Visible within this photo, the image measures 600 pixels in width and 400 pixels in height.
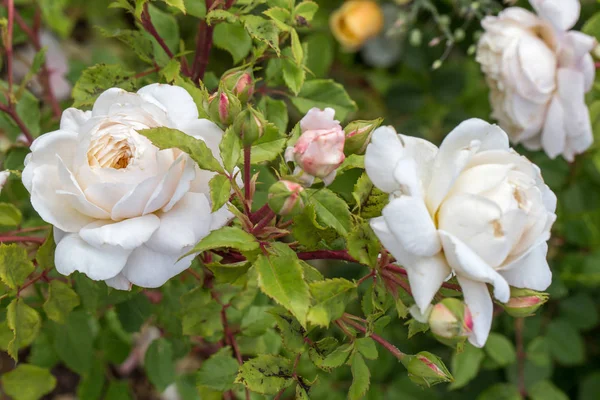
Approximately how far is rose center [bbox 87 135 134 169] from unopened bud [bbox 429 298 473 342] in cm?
34

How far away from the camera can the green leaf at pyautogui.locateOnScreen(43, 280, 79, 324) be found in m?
0.82

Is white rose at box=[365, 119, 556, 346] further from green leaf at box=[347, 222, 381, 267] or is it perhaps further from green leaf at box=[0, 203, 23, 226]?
green leaf at box=[0, 203, 23, 226]

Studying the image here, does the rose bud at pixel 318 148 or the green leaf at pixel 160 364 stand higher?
the rose bud at pixel 318 148

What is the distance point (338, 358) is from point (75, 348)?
577mm

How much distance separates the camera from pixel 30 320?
0.76 m

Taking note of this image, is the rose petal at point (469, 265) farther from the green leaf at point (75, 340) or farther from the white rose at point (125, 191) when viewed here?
the green leaf at point (75, 340)

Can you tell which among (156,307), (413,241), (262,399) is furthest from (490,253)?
(156,307)

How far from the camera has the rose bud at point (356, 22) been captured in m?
1.59

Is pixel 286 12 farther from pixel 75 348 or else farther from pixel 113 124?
pixel 75 348

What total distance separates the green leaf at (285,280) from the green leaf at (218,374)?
34 centimetres

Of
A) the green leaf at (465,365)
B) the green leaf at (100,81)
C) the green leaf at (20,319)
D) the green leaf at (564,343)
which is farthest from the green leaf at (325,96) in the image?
the green leaf at (564,343)

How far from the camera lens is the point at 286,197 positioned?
0.57 metres

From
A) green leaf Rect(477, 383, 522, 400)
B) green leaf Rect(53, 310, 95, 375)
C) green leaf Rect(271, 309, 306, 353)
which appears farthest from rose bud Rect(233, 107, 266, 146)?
green leaf Rect(477, 383, 522, 400)

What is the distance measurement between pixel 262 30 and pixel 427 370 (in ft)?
1.46
